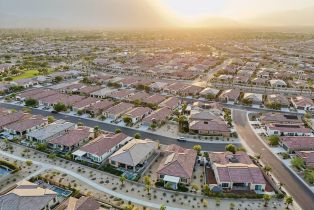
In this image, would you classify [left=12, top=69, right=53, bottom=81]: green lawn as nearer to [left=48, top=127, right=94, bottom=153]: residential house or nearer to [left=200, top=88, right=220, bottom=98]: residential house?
[left=48, top=127, right=94, bottom=153]: residential house

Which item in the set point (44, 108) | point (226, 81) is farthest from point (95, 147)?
point (226, 81)

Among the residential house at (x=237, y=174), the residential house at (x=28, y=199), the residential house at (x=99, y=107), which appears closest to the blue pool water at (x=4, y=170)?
the residential house at (x=28, y=199)

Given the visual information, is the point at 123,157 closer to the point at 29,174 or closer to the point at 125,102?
the point at 29,174

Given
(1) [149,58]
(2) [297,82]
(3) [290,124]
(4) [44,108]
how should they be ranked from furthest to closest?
(1) [149,58] < (2) [297,82] < (4) [44,108] < (3) [290,124]

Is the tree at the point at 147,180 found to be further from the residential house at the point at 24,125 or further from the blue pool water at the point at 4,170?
the residential house at the point at 24,125

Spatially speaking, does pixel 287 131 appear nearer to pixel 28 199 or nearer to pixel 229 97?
pixel 229 97

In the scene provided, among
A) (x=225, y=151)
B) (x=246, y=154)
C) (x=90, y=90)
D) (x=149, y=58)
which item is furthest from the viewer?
(x=149, y=58)

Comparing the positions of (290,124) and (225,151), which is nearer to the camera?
(225,151)
